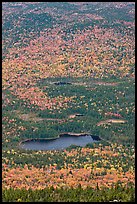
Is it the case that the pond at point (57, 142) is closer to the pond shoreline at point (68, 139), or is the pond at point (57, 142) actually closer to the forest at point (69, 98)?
the pond shoreline at point (68, 139)

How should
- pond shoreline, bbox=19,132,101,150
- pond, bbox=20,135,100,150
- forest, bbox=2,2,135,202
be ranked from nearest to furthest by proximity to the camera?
forest, bbox=2,2,135,202 → pond, bbox=20,135,100,150 → pond shoreline, bbox=19,132,101,150

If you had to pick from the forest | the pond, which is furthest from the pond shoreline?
the forest

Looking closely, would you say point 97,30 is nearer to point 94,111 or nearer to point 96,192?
point 94,111

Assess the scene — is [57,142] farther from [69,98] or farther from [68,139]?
[69,98]

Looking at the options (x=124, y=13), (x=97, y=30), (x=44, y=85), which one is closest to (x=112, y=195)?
(x=44, y=85)

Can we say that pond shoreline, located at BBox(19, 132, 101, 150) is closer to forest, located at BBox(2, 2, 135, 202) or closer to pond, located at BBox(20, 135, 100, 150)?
pond, located at BBox(20, 135, 100, 150)

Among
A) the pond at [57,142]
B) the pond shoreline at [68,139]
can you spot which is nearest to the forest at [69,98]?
the pond shoreline at [68,139]

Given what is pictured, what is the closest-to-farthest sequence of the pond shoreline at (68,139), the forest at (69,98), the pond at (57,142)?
the forest at (69,98) < the pond at (57,142) < the pond shoreline at (68,139)

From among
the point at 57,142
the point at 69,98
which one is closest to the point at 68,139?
the point at 57,142
